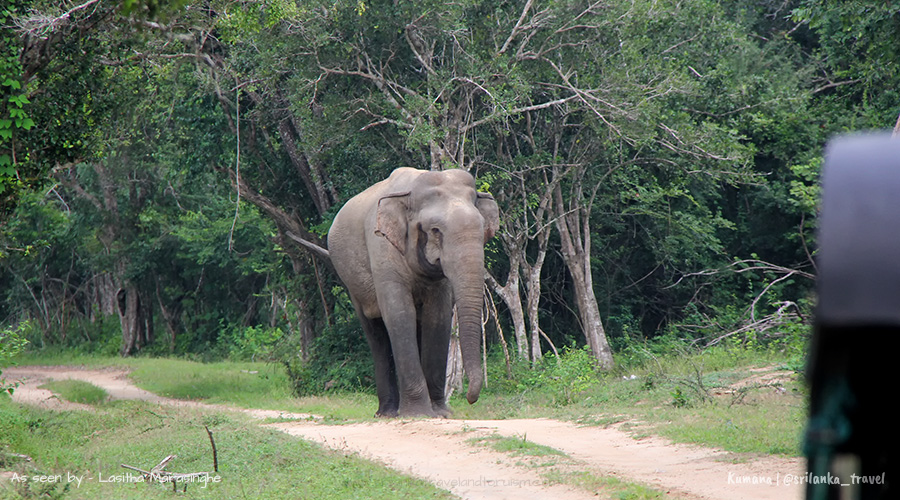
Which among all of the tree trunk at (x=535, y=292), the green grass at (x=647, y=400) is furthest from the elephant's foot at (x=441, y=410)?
the tree trunk at (x=535, y=292)

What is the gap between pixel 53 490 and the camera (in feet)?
23.4

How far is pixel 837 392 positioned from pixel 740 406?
1014 cm

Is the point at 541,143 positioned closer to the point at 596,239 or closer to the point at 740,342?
the point at 596,239

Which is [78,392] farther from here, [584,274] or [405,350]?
[584,274]

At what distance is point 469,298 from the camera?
11.0 meters

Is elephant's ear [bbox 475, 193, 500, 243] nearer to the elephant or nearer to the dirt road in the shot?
the elephant

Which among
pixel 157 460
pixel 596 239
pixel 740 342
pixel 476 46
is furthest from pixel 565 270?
pixel 157 460

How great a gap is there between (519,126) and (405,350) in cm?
760

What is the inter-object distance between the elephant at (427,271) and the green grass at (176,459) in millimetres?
2230

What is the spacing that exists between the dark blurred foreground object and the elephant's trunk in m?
9.82

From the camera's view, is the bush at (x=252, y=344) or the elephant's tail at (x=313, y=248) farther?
the bush at (x=252, y=344)

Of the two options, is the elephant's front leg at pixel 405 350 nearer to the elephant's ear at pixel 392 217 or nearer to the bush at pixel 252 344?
the elephant's ear at pixel 392 217

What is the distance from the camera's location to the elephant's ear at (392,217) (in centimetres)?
1197

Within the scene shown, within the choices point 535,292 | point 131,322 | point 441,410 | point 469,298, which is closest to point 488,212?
point 469,298
